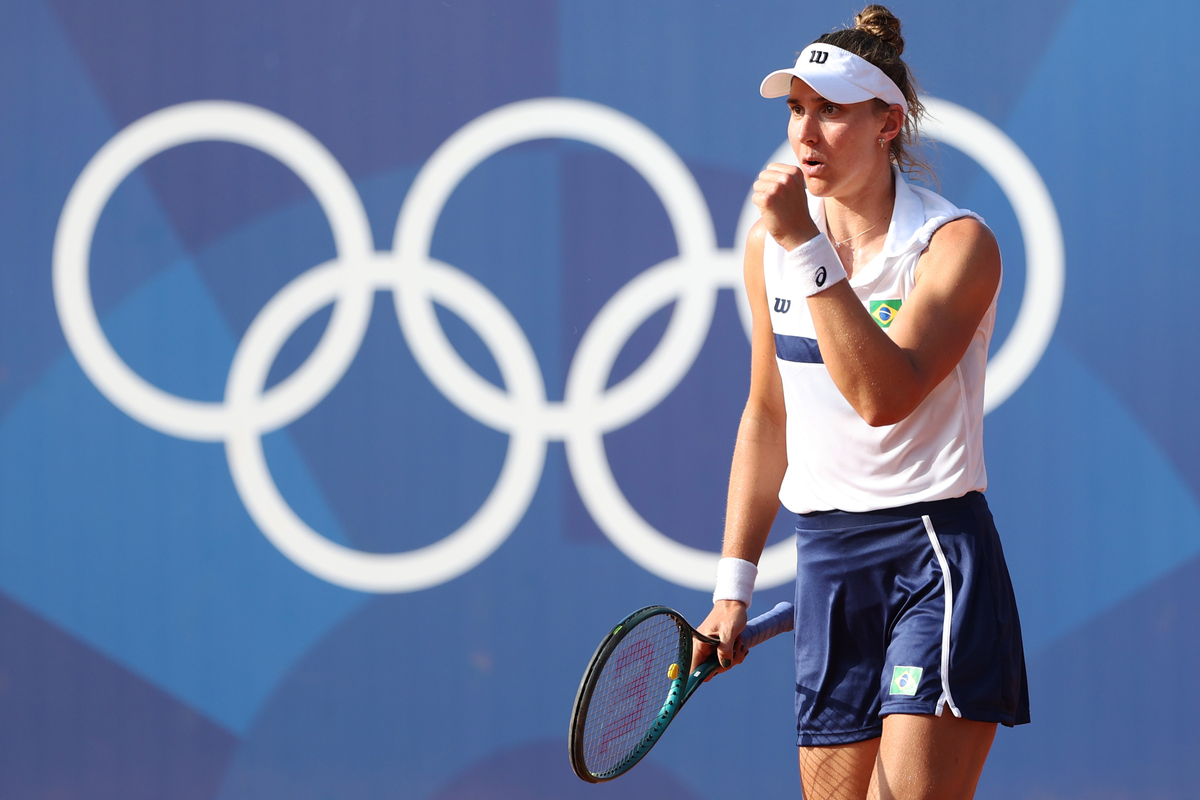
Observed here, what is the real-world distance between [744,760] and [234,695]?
154 cm

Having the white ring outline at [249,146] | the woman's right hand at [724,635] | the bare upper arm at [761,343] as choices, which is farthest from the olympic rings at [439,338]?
the woman's right hand at [724,635]

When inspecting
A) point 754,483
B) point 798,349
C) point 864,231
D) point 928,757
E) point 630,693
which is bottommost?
point 630,693

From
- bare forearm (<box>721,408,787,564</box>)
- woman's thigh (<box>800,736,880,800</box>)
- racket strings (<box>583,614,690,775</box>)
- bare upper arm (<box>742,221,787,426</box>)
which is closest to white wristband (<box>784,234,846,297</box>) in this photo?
bare upper arm (<box>742,221,787,426</box>)

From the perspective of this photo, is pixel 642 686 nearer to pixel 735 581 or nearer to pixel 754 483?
pixel 735 581

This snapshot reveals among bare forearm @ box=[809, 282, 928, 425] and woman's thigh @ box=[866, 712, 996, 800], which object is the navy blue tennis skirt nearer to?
woman's thigh @ box=[866, 712, 996, 800]

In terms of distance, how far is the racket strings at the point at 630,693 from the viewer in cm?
200

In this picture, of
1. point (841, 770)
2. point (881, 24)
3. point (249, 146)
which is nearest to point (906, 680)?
point (841, 770)

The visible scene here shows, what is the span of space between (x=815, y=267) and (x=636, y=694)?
0.89m

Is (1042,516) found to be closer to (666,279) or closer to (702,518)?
(702,518)

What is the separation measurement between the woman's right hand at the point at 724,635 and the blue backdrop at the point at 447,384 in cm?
120

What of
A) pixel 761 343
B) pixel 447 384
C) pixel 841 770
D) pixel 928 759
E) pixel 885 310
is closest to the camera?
pixel 928 759

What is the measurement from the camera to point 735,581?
210 cm

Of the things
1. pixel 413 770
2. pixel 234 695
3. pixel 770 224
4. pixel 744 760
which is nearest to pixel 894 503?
pixel 770 224

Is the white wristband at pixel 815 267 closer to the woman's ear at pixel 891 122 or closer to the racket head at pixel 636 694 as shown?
the woman's ear at pixel 891 122
